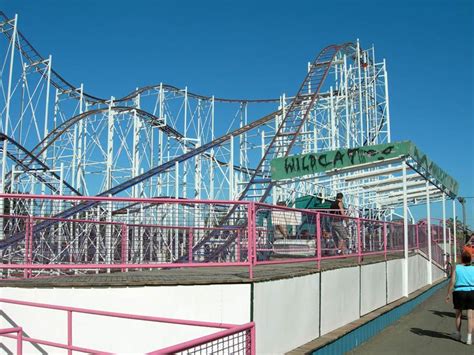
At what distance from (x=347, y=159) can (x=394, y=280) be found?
2461 millimetres

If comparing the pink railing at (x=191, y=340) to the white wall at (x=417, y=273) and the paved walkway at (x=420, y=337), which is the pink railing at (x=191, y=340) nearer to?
the paved walkway at (x=420, y=337)

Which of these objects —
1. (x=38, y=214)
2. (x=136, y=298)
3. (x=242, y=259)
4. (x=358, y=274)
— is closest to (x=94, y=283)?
(x=136, y=298)

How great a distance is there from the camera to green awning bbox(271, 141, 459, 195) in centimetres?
988

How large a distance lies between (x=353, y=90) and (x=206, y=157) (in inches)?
268

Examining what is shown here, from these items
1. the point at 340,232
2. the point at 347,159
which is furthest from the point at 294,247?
the point at 347,159

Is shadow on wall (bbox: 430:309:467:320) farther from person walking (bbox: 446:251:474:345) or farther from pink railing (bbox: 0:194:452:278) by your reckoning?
person walking (bbox: 446:251:474:345)

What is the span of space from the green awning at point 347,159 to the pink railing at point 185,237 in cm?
133

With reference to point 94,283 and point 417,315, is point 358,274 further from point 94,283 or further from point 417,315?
point 94,283

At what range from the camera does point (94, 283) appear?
5.32m

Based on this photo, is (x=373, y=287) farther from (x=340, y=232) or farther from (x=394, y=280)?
(x=394, y=280)

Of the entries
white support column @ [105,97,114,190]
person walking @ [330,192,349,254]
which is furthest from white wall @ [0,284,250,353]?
white support column @ [105,97,114,190]

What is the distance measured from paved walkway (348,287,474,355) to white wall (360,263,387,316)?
0.41m

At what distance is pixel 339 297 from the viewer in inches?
273

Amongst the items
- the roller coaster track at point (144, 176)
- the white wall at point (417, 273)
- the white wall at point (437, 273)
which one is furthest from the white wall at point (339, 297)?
the white wall at point (437, 273)
